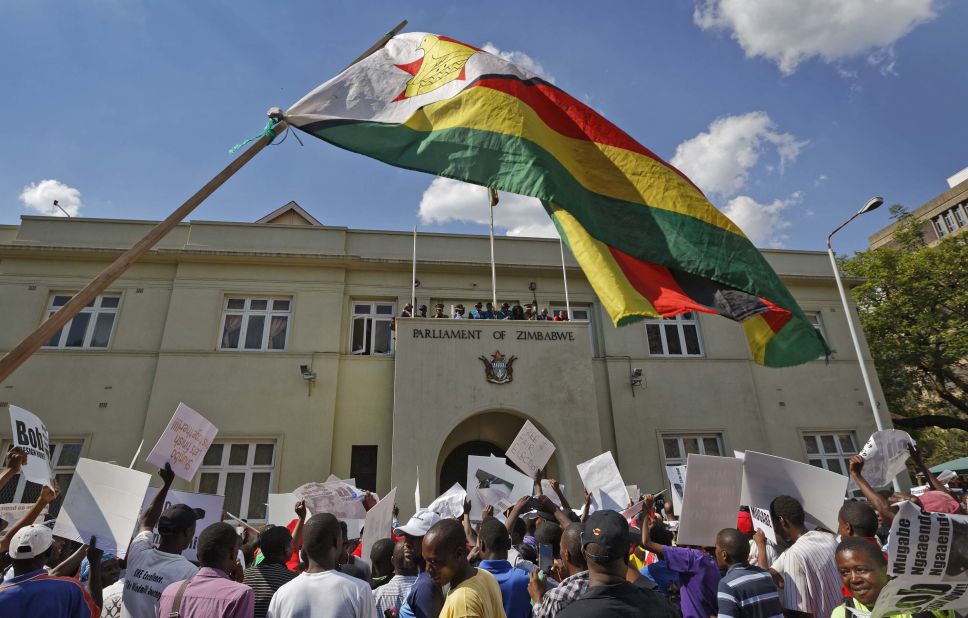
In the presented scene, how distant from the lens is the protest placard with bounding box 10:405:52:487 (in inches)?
157

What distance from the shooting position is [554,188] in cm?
533

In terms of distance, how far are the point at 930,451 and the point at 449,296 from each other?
95.9 ft

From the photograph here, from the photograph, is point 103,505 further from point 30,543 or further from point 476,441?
point 476,441

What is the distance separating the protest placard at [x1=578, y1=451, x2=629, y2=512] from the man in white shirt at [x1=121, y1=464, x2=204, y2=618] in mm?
4150

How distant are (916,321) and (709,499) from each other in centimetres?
2431

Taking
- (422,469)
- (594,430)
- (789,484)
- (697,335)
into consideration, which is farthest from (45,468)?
(697,335)

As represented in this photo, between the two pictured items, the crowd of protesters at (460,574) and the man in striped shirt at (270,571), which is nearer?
the crowd of protesters at (460,574)

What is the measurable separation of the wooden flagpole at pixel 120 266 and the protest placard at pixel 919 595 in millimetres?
3494

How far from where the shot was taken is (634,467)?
14.9m

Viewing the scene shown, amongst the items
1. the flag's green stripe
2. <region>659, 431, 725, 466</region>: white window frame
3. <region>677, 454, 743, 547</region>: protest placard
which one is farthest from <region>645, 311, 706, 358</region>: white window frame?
<region>677, 454, 743, 547</region>: protest placard

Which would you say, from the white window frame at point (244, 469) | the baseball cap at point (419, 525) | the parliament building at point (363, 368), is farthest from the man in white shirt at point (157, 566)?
the white window frame at point (244, 469)

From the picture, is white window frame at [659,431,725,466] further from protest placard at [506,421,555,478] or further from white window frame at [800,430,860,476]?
protest placard at [506,421,555,478]

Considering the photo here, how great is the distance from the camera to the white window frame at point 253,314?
14953 mm

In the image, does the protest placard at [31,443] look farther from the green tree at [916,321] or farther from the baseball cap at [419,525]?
the green tree at [916,321]
